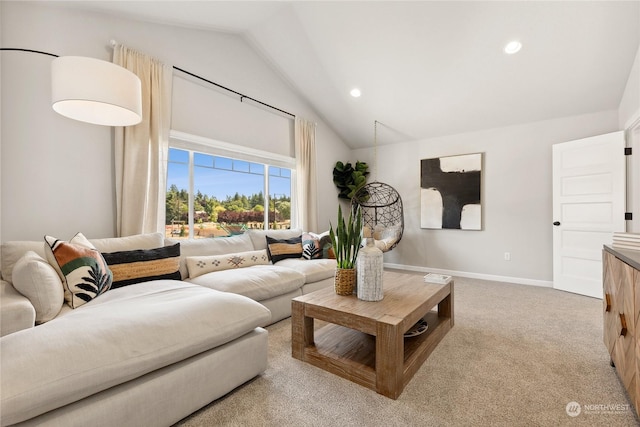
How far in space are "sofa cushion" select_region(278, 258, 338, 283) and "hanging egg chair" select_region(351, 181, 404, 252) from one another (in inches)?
59.4

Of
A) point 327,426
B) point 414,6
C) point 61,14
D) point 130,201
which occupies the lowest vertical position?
point 327,426

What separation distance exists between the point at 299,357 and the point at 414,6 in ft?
11.1

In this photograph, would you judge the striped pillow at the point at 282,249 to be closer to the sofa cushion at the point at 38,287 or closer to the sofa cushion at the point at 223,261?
the sofa cushion at the point at 223,261

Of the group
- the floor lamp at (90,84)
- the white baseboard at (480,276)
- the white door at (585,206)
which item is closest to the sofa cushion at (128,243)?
the floor lamp at (90,84)

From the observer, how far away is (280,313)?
8.36 feet

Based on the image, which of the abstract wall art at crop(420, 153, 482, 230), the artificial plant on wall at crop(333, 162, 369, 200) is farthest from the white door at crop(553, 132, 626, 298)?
the artificial plant on wall at crop(333, 162, 369, 200)

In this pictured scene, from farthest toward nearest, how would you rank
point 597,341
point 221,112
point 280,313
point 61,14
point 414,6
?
point 221,112 → point 414,6 → point 280,313 → point 61,14 → point 597,341

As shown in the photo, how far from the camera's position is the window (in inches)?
128

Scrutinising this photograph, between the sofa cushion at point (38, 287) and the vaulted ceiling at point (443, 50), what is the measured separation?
7.58 ft

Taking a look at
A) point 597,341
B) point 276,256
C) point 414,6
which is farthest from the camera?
point 276,256

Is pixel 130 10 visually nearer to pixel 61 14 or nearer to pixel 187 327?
pixel 61 14

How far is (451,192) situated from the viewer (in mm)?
4488

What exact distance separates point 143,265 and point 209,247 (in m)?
0.77

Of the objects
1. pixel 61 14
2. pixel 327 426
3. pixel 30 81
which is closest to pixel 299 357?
pixel 327 426
